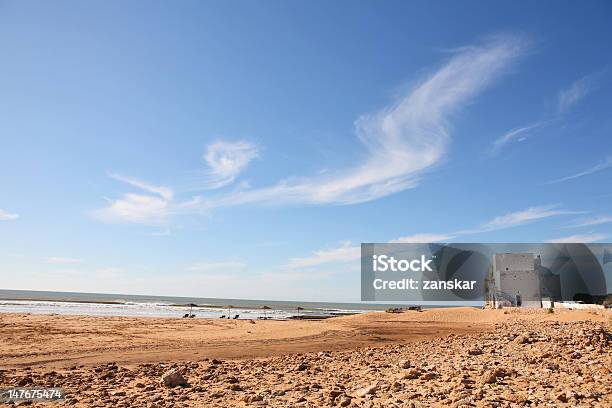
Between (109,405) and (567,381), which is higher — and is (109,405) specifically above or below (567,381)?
below

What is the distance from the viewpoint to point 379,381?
8.25m

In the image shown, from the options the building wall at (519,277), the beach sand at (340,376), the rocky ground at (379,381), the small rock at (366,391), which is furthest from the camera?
the building wall at (519,277)

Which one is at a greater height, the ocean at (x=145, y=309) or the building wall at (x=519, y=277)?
the building wall at (x=519, y=277)

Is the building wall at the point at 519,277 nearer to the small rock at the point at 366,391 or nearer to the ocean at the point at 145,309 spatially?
the ocean at the point at 145,309

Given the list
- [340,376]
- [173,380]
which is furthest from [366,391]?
[173,380]

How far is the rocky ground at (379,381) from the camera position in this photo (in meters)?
6.77

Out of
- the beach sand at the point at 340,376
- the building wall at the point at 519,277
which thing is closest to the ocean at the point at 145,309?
the building wall at the point at 519,277

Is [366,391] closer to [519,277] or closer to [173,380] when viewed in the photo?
[173,380]

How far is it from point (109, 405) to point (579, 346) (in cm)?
1117

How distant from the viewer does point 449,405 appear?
641cm

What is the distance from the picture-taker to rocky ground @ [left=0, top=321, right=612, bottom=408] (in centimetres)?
677

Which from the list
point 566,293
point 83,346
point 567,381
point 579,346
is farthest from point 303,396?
point 566,293

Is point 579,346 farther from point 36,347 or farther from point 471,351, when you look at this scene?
point 36,347

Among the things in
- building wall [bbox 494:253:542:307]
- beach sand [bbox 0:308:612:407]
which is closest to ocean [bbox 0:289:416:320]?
building wall [bbox 494:253:542:307]
